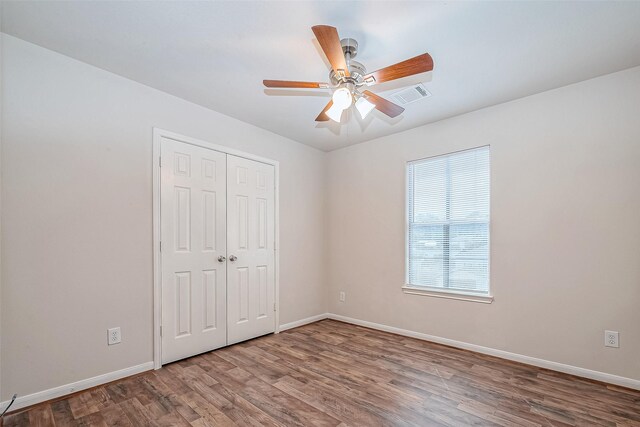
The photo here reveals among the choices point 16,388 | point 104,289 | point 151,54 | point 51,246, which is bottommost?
point 16,388

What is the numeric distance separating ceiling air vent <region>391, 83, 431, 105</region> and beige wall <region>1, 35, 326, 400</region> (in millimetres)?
2128

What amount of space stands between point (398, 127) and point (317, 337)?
2.77 meters

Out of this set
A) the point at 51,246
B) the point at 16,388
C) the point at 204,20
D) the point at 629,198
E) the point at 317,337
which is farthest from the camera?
the point at 317,337

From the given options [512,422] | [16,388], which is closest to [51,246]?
[16,388]

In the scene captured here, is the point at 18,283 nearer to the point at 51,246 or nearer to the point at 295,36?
the point at 51,246

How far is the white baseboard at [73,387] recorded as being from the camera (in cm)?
205

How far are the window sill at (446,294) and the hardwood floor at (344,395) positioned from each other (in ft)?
1.80

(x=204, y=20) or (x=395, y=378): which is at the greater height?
(x=204, y=20)

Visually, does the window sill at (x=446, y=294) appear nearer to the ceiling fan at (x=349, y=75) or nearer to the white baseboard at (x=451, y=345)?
the white baseboard at (x=451, y=345)

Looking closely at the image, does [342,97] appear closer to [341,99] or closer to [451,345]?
[341,99]

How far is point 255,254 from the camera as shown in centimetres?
363

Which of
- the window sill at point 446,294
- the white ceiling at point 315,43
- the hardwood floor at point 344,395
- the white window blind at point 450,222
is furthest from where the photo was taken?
the white window blind at point 450,222

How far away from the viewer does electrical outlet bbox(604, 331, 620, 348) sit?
2416 mm

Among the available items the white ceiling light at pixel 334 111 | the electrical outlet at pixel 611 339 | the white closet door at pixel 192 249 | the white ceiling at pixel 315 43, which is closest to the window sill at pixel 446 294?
the electrical outlet at pixel 611 339
